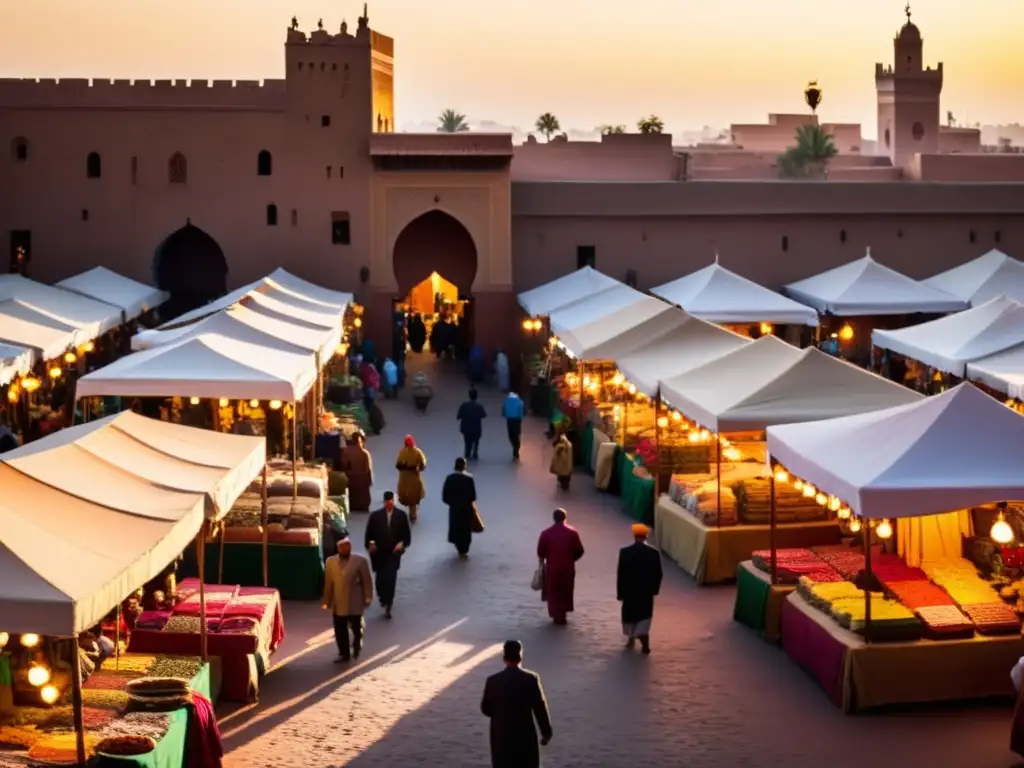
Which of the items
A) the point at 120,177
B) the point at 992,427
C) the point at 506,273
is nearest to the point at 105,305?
the point at 120,177

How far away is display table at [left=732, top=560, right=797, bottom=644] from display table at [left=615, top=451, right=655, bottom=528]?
3.18m

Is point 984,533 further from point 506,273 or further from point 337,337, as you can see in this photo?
point 506,273

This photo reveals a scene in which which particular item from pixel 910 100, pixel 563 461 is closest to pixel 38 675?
pixel 563 461

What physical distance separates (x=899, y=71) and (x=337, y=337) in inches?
1466

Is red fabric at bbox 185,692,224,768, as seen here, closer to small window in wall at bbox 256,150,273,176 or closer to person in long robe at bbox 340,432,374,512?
person in long robe at bbox 340,432,374,512

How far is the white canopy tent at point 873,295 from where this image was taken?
92.7 feet

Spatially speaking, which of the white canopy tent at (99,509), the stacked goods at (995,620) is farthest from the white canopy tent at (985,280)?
the white canopy tent at (99,509)

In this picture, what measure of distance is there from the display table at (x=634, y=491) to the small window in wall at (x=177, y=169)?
15.5m

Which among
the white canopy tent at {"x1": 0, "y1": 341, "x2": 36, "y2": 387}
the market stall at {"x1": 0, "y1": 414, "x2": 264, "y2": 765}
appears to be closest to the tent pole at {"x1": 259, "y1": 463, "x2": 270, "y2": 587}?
the market stall at {"x1": 0, "y1": 414, "x2": 264, "y2": 765}

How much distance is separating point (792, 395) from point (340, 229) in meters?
18.6

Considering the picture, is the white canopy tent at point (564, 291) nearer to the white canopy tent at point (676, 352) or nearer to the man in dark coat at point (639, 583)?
the white canopy tent at point (676, 352)

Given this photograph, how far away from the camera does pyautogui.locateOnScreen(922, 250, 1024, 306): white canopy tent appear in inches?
1123

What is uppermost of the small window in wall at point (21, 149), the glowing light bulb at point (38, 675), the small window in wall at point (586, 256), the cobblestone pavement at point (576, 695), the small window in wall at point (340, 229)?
the small window in wall at point (21, 149)

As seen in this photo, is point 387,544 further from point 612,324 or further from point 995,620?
point 612,324
